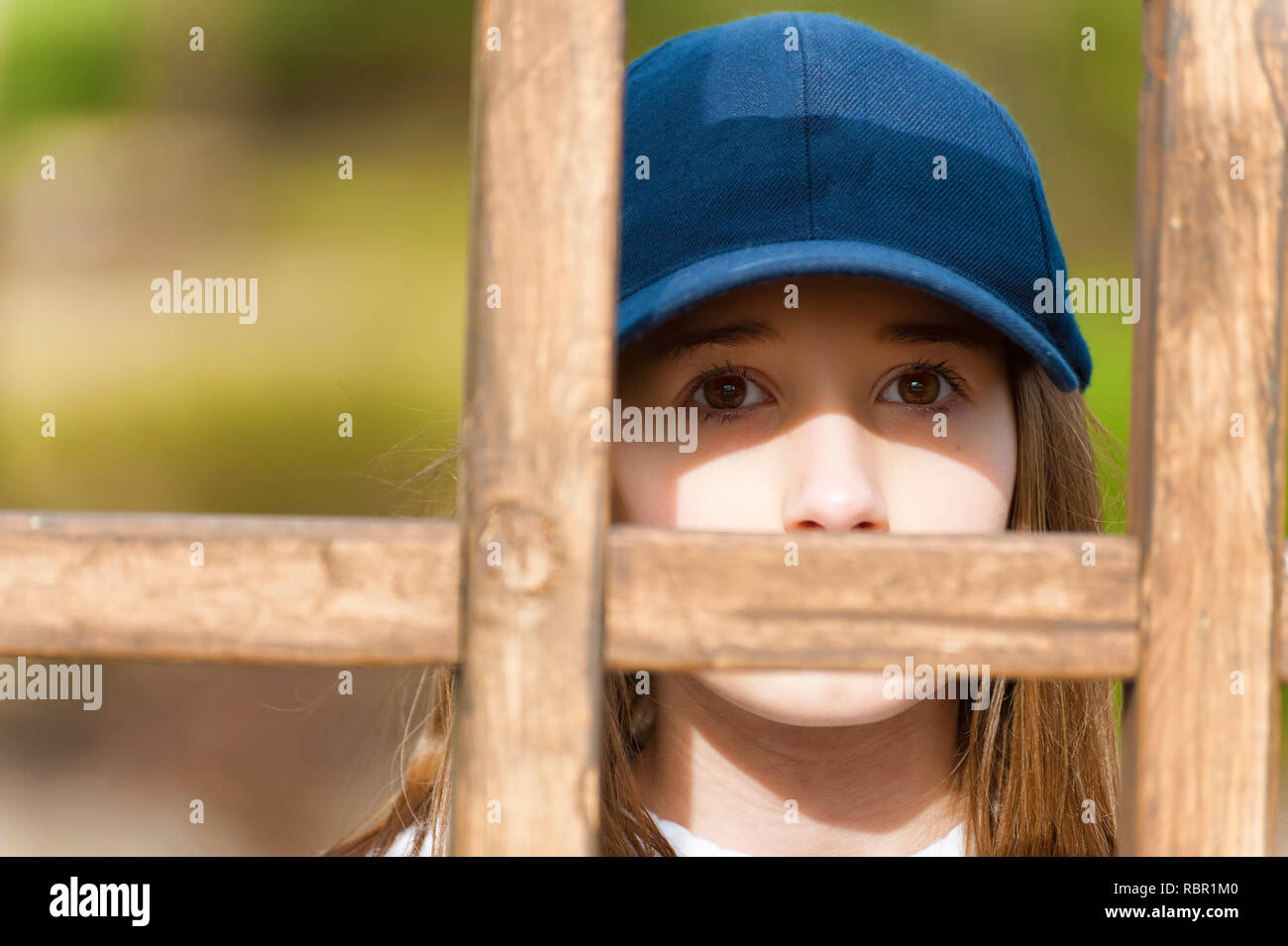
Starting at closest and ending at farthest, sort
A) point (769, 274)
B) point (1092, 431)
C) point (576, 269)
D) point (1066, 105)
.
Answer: point (576, 269) < point (769, 274) < point (1092, 431) < point (1066, 105)

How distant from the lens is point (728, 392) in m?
0.92

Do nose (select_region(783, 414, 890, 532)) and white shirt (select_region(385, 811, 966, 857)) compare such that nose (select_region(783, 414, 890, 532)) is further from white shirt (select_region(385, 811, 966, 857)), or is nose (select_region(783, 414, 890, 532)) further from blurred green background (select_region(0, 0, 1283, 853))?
blurred green background (select_region(0, 0, 1283, 853))

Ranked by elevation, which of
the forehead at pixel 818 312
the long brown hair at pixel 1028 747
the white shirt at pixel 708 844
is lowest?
the white shirt at pixel 708 844

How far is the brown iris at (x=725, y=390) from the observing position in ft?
2.99

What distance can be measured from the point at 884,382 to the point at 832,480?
0.37 feet

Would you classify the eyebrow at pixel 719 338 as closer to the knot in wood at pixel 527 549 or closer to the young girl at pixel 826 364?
the young girl at pixel 826 364

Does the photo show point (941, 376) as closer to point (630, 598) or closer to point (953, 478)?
point (953, 478)

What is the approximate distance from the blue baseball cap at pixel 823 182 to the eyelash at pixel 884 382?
0.07 metres

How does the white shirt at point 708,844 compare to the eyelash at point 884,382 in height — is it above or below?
below

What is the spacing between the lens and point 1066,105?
14.6 ft

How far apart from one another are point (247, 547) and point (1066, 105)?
4439 mm

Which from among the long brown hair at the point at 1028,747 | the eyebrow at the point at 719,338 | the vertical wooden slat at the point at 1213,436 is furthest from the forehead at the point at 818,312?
the vertical wooden slat at the point at 1213,436
